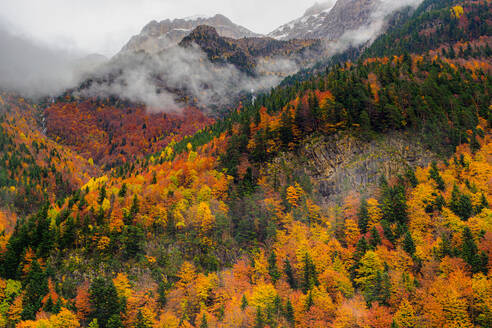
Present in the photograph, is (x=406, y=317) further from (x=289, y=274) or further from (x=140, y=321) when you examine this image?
(x=140, y=321)

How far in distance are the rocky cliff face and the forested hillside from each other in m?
0.39

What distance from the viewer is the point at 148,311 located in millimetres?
52500

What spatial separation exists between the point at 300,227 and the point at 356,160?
81.5ft

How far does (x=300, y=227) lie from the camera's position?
67.4 meters

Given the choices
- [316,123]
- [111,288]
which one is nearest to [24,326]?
[111,288]

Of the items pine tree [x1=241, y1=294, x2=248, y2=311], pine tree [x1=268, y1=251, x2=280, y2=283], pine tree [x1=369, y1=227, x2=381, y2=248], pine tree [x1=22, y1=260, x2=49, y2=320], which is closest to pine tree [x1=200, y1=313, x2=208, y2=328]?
pine tree [x1=241, y1=294, x2=248, y2=311]

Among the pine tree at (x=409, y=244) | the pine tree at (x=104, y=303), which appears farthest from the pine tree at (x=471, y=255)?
the pine tree at (x=104, y=303)

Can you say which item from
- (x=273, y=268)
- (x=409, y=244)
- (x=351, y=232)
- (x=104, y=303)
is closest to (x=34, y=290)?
(x=104, y=303)

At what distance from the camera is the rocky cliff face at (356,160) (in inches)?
2862

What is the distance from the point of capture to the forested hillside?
4650 cm

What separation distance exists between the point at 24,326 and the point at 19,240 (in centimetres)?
2397

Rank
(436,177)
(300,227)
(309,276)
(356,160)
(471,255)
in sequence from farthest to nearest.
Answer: (356,160) < (300,227) < (436,177) < (309,276) < (471,255)

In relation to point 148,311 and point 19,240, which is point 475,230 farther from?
point 19,240

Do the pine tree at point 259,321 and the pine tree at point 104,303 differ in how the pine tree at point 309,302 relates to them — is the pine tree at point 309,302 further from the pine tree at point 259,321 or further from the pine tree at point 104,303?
the pine tree at point 104,303
